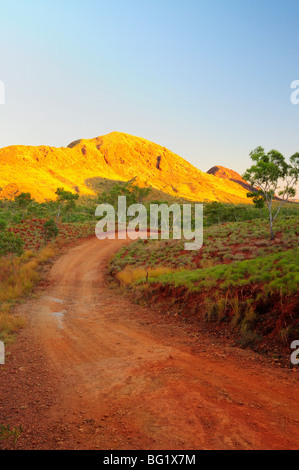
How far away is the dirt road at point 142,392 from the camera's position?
3.60 meters

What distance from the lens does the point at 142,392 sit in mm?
4770

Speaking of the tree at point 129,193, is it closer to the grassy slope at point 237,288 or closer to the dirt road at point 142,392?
the grassy slope at point 237,288

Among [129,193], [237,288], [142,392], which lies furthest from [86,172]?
[142,392]

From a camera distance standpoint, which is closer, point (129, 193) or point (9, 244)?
point (9, 244)

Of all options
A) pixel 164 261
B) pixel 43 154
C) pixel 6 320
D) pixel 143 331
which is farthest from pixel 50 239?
pixel 43 154

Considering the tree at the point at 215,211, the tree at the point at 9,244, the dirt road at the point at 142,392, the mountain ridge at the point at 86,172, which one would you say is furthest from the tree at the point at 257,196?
the mountain ridge at the point at 86,172

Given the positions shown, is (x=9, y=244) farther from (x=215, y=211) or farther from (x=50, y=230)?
(x=215, y=211)

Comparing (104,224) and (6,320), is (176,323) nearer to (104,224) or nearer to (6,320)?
(6,320)

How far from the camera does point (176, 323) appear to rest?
9.23m

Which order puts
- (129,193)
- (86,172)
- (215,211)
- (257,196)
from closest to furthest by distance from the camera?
(257,196), (129,193), (215,211), (86,172)

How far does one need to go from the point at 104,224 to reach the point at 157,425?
35.9 meters

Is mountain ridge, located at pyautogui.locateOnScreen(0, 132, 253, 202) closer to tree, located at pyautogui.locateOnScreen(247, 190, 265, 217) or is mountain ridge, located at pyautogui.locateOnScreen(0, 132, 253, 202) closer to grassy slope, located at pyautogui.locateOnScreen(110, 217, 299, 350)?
tree, located at pyautogui.locateOnScreen(247, 190, 265, 217)

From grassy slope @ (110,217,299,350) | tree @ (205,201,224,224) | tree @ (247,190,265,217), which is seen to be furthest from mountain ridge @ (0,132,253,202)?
grassy slope @ (110,217,299,350)

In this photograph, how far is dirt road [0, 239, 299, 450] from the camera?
11.8 ft
